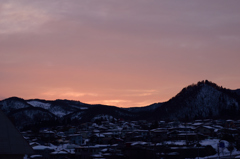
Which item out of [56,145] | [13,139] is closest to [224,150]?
[56,145]

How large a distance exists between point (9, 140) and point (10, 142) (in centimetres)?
8

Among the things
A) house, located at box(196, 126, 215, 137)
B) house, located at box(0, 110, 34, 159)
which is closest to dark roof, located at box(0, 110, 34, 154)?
house, located at box(0, 110, 34, 159)

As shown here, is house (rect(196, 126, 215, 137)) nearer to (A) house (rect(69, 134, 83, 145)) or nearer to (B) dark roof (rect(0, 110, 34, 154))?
(A) house (rect(69, 134, 83, 145))

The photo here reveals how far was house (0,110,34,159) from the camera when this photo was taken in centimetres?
1142

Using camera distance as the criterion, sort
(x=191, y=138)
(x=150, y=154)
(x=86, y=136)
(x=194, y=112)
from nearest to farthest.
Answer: (x=150, y=154)
(x=191, y=138)
(x=86, y=136)
(x=194, y=112)

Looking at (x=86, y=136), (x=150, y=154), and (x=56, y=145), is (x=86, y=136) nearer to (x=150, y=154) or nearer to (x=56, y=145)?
(x=56, y=145)

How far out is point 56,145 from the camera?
3479 inches

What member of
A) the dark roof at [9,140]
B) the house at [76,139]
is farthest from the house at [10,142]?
the house at [76,139]

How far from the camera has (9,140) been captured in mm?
11609

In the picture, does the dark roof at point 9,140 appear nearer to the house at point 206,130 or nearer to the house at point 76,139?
the house at point 76,139

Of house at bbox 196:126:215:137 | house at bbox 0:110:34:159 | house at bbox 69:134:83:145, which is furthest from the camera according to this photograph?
house at bbox 196:126:215:137

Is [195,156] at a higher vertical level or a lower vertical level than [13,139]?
lower

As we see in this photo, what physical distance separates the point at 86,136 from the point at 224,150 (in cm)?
4971

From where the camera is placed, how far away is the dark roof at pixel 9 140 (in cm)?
1145
